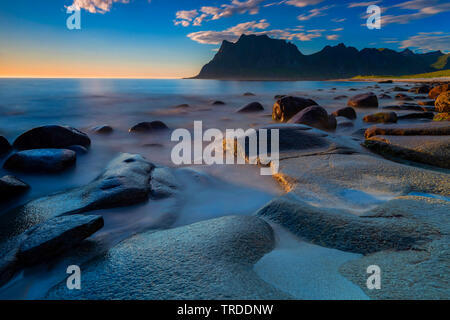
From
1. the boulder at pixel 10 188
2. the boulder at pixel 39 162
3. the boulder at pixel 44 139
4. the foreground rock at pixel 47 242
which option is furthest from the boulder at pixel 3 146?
the foreground rock at pixel 47 242

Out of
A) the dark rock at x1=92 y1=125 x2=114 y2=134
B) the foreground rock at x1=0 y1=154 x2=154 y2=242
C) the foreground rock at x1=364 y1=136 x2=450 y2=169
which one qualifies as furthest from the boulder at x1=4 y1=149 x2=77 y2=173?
the foreground rock at x1=364 y1=136 x2=450 y2=169

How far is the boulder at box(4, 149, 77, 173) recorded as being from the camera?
332 centimetres

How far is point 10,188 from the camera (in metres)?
2.64

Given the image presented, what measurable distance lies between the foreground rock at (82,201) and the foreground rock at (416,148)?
320 cm

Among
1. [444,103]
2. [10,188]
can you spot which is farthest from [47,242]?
[444,103]

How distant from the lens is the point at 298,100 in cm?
753

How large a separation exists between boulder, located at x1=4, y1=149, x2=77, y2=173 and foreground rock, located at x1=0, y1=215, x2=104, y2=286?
186cm

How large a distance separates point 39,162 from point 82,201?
1.60 m

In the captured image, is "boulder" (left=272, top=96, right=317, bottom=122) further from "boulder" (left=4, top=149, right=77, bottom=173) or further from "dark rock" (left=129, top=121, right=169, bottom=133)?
"boulder" (left=4, top=149, right=77, bottom=173)

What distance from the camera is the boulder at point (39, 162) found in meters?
3.32
